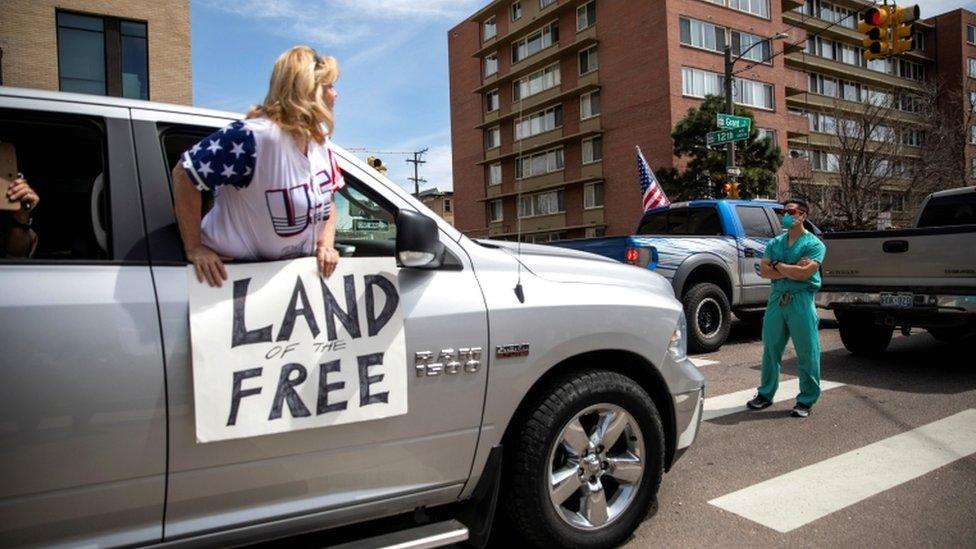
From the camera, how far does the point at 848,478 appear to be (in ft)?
13.2

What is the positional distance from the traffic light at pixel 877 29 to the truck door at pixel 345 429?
1318cm

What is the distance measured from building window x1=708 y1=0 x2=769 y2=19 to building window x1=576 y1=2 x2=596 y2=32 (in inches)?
293

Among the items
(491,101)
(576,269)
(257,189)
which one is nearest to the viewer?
(257,189)

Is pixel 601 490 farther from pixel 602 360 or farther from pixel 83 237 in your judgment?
pixel 83 237

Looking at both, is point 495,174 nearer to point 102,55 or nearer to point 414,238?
point 102,55

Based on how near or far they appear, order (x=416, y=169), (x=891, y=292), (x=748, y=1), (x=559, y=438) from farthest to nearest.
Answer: (x=416, y=169) → (x=748, y=1) → (x=891, y=292) → (x=559, y=438)

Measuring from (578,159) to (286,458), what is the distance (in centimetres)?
4086

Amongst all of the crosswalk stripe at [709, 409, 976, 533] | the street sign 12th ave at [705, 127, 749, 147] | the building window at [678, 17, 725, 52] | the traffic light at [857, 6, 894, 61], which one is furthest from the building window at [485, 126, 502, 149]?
the crosswalk stripe at [709, 409, 976, 533]

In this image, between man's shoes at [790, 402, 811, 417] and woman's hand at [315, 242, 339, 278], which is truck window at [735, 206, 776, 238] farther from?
woman's hand at [315, 242, 339, 278]

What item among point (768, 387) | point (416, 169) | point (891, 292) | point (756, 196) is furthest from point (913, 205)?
point (416, 169)

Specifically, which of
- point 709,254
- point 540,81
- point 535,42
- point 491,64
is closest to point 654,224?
point 709,254

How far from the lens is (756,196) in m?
30.4

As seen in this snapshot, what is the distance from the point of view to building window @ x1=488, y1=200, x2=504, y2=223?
4909cm

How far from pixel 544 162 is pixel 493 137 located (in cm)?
627
